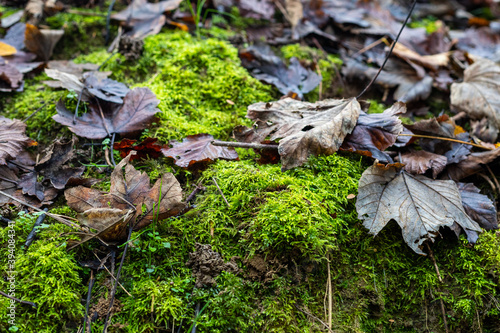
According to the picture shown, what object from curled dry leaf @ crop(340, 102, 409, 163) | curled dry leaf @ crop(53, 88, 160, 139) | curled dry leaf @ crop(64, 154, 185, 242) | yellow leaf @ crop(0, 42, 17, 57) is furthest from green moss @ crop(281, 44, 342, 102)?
yellow leaf @ crop(0, 42, 17, 57)

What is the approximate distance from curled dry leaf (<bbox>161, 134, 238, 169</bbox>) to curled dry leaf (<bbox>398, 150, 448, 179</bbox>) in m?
1.08

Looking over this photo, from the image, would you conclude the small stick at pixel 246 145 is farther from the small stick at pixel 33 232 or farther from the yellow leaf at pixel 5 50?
the yellow leaf at pixel 5 50

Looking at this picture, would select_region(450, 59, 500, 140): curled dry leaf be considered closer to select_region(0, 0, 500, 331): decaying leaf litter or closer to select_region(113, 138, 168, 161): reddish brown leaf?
select_region(0, 0, 500, 331): decaying leaf litter

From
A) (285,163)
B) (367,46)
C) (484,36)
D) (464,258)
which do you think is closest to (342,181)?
(285,163)

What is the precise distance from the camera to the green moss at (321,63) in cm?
299

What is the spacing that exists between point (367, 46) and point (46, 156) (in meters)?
3.22

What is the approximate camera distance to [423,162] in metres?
2.07

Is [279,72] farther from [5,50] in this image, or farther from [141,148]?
[5,50]

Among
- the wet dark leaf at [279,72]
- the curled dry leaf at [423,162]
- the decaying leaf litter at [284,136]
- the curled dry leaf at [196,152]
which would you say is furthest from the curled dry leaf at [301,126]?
the wet dark leaf at [279,72]

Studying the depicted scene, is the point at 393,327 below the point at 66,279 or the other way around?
below

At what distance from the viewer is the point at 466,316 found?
5.57 ft

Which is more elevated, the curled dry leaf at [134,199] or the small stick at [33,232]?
the curled dry leaf at [134,199]

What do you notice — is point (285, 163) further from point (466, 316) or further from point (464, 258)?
point (466, 316)

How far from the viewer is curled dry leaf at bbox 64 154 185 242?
5.38 feet
